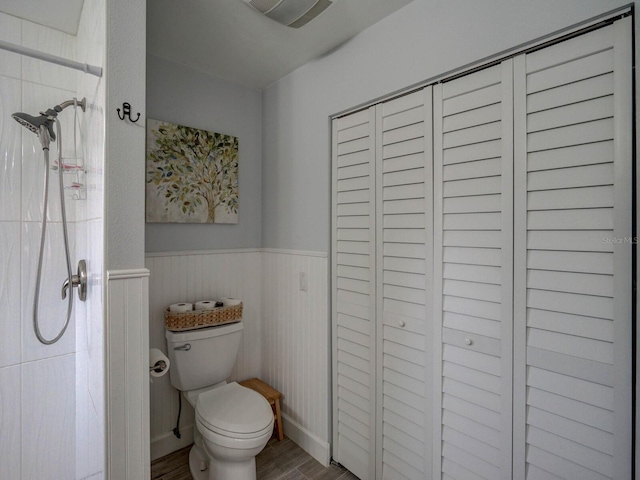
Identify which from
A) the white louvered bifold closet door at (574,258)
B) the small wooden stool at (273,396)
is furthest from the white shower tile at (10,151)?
the white louvered bifold closet door at (574,258)

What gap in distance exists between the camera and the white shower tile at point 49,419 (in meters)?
1.46

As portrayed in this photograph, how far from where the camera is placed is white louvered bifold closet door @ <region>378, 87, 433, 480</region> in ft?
4.69

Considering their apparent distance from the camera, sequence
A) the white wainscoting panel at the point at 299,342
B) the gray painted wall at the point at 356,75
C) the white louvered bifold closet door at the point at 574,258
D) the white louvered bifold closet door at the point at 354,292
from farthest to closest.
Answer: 1. the white wainscoting panel at the point at 299,342
2. the white louvered bifold closet door at the point at 354,292
3. the gray painted wall at the point at 356,75
4. the white louvered bifold closet door at the point at 574,258

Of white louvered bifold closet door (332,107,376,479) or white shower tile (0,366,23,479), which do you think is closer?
white shower tile (0,366,23,479)

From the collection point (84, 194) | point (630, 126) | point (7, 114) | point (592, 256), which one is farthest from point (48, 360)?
point (630, 126)

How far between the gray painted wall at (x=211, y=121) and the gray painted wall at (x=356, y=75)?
9 centimetres

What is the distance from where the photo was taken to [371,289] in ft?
5.43

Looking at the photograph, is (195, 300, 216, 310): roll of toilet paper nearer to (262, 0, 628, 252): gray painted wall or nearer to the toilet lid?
the toilet lid

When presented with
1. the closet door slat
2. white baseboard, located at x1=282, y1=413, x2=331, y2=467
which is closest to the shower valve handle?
the closet door slat

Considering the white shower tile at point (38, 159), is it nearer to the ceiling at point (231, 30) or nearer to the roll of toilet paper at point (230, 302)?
the ceiling at point (231, 30)

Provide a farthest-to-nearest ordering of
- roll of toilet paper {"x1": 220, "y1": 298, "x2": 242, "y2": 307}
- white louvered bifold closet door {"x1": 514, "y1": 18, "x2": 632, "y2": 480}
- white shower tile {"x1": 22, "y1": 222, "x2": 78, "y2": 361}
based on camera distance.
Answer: roll of toilet paper {"x1": 220, "y1": 298, "x2": 242, "y2": 307}, white shower tile {"x1": 22, "y1": 222, "x2": 78, "y2": 361}, white louvered bifold closet door {"x1": 514, "y1": 18, "x2": 632, "y2": 480}

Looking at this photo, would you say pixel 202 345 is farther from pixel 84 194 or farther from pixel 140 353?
pixel 84 194

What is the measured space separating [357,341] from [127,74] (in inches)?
62.2

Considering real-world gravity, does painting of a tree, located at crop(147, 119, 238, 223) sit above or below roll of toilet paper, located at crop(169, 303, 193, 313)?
above
